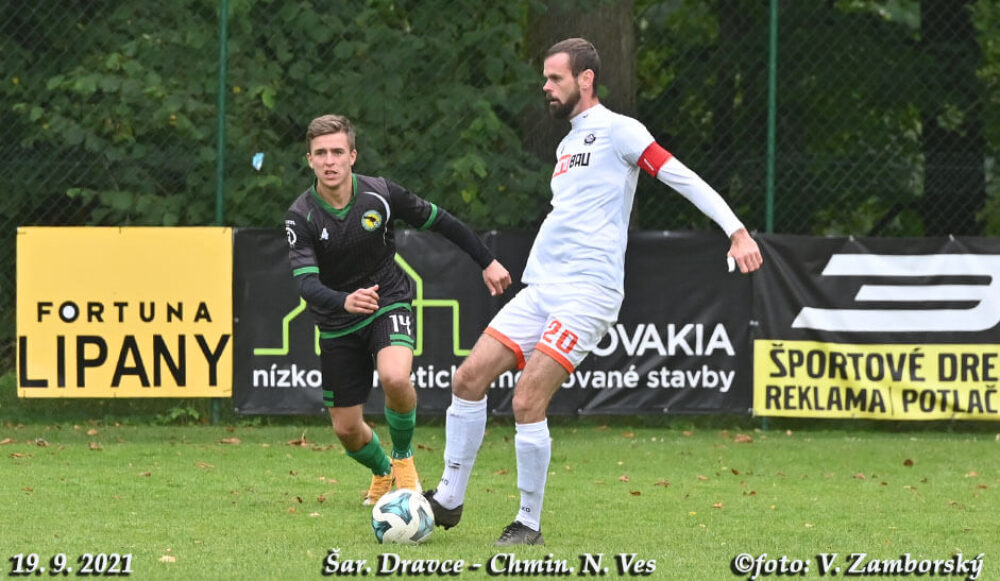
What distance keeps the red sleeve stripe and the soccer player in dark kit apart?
1013 mm

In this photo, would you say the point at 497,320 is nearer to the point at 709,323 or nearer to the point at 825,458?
the point at 825,458

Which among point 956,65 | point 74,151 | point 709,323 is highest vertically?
point 956,65

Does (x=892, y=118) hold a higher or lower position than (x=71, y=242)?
higher

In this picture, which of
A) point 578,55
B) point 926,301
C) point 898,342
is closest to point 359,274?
point 578,55

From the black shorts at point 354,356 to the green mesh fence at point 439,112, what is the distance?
4664mm

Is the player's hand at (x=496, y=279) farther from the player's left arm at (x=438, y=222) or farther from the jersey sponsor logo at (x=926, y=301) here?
the jersey sponsor logo at (x=926, y=301)

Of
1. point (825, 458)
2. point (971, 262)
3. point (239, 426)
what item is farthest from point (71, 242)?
point (971, 262)

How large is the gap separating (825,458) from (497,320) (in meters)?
4.61

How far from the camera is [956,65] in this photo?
46.5 feet

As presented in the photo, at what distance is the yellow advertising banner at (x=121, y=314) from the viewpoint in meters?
11.8

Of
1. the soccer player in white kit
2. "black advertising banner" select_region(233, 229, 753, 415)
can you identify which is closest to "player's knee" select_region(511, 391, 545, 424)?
the soccer player in white kit

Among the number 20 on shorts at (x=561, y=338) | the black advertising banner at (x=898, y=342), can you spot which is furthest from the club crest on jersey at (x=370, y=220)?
the black advertising banner at (x=898, y=342)

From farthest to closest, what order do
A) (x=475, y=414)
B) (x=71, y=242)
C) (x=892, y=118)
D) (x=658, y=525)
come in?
(x=892, y=118)
(x=71, y=242)
(x=658, y=525)
(x=475, y=414)

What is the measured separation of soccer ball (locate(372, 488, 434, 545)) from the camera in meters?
6.82
